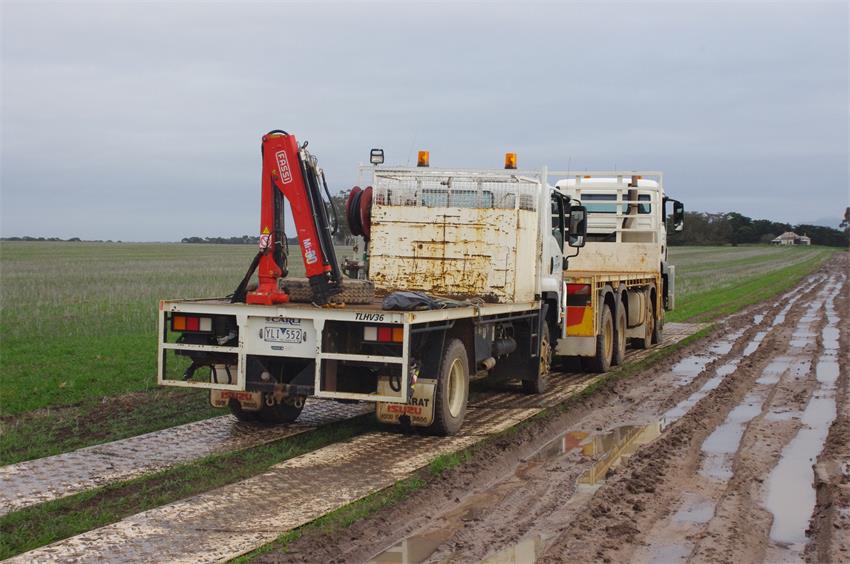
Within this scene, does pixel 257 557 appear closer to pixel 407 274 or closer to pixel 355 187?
pixel 407 274

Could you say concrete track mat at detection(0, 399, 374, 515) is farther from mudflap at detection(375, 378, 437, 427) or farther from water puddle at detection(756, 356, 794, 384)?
water puddle at detection(756, 356, 794, 384)

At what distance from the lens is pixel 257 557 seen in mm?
5902

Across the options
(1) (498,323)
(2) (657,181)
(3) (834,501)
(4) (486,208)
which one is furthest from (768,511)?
(2) (657,181)

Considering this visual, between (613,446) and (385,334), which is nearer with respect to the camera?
(385,334)

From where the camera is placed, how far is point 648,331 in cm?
1900

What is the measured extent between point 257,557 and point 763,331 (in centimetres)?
1798

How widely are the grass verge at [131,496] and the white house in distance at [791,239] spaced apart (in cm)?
15027

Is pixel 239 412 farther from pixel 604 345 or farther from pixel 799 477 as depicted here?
pixel 604 345

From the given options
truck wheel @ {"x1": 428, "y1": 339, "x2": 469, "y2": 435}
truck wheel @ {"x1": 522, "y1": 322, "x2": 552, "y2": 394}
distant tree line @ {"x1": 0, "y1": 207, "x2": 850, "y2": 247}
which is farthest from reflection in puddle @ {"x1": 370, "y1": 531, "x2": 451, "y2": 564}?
distant tree line @ {"x1": 0, "y1": 207, "x2": 850, "y2": 247}

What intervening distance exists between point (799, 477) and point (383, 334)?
3.75m

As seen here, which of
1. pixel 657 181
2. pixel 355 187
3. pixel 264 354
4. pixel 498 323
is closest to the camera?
pixel 264 354

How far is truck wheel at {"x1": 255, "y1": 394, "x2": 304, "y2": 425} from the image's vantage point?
10.3 meters

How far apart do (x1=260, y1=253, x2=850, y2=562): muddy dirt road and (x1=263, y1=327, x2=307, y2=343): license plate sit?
192 cm

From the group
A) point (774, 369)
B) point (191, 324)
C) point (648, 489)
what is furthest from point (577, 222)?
point (648, 489)
